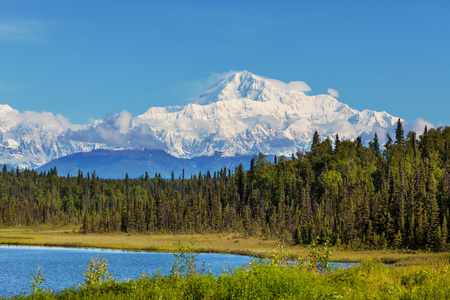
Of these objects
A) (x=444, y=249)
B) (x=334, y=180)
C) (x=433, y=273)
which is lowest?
(x=444, y=249)

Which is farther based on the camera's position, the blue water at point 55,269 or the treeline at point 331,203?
the treeline at point 331,203

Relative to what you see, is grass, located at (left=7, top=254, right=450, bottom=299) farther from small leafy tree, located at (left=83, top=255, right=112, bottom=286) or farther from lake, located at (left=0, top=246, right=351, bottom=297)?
lake, located at (left=0, top=246, right=351, bottom=297)

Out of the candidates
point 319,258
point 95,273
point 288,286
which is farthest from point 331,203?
point 288,286

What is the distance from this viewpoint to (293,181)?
161750 millimetres

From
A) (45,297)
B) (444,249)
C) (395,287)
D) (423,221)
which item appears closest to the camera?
(395,287)

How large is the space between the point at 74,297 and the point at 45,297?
123cm

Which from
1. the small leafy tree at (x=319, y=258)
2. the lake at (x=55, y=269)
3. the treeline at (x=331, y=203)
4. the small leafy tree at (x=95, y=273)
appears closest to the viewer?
the small leafy tree at (x=95, y=273)

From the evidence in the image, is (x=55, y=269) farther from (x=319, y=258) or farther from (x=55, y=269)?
(x=319, y=258)

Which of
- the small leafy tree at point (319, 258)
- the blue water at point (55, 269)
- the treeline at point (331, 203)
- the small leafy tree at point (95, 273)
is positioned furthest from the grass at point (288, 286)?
the treeline at point (331, 203)

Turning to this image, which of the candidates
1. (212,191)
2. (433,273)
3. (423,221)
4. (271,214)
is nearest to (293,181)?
(271,214)

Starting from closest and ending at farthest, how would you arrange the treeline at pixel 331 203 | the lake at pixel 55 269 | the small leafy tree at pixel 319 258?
the small leafy tree at pixel 319 258 < the lake at pixel 55 269 < the treeline at pixel 331 203

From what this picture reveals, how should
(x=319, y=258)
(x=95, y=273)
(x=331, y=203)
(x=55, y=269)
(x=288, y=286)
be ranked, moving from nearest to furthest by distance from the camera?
(x=288, y=286)
(x=95, y=273)
(x=319, y=258)
(x=55, y=269)
(x=331, y=203)

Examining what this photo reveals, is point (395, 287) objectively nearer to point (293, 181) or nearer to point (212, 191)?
point (293, 181)

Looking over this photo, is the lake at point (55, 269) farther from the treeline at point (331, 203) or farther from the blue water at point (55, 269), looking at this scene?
the treeline at point (331, 203)
